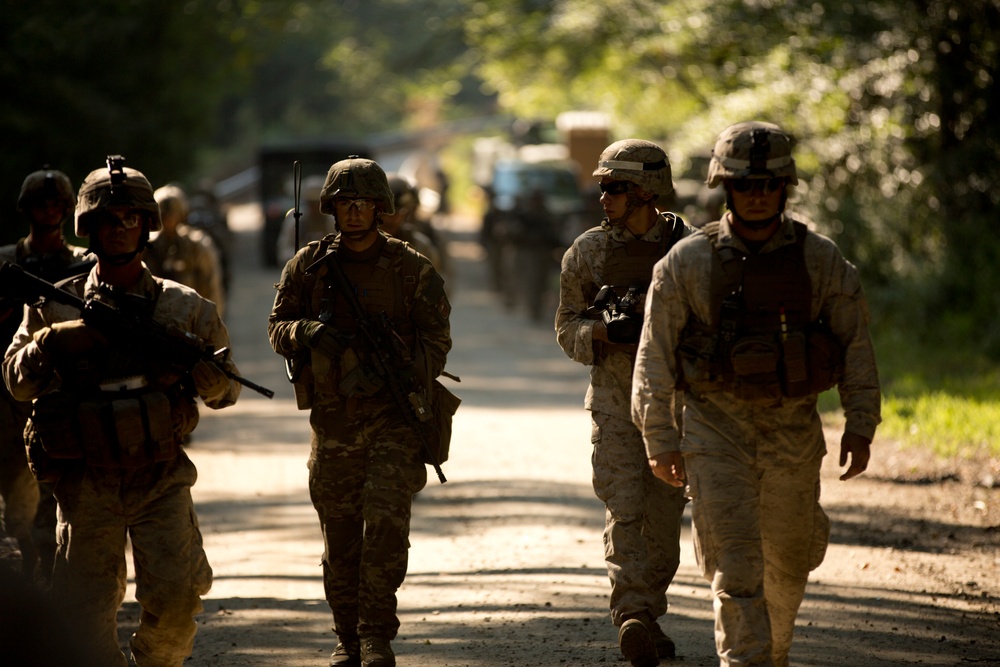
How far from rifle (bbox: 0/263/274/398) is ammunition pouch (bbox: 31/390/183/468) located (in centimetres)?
17

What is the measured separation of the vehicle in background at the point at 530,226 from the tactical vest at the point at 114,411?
1387 centimetres

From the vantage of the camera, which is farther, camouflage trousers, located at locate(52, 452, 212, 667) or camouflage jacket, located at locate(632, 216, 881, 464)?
camouflage trousers, located at locate(52, 452, 212, 667)

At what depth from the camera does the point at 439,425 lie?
5777 mm

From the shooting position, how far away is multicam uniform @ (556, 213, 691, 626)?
18.8 ft

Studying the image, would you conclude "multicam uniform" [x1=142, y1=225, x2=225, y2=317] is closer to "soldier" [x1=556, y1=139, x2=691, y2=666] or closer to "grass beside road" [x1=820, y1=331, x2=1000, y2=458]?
"soldier" [x1=556, y1=139, x2=691, y2=666]

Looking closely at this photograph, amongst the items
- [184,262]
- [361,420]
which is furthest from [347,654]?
[184,262]

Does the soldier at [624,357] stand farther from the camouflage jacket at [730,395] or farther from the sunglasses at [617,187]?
the camouflage jacket at [730,395]

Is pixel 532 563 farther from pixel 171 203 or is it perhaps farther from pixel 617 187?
pixel 171 203

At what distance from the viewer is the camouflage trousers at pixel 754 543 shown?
4.58 metres

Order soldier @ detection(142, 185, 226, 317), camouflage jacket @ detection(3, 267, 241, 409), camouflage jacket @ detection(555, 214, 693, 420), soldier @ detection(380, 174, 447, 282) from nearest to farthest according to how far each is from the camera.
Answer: camouflage jacket @ detection(3, 267, 241, 409) → camouflage jacket @ detection(555, 214, 693, 420) → soldier @ detection(380, 174, 447, 282) → soldier @ detection(142, 185, 226, 317)

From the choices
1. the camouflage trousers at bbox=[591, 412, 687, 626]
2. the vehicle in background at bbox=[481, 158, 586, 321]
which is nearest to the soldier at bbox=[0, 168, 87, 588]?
the camouflage trousers at bbox=[591, 412, 687, 626]

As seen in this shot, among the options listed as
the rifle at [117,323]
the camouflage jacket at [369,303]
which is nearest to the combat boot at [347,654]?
the camouflage jacket at [369,303]

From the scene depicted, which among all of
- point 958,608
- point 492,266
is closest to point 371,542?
point 958,608

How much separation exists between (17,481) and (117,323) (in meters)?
2.42
